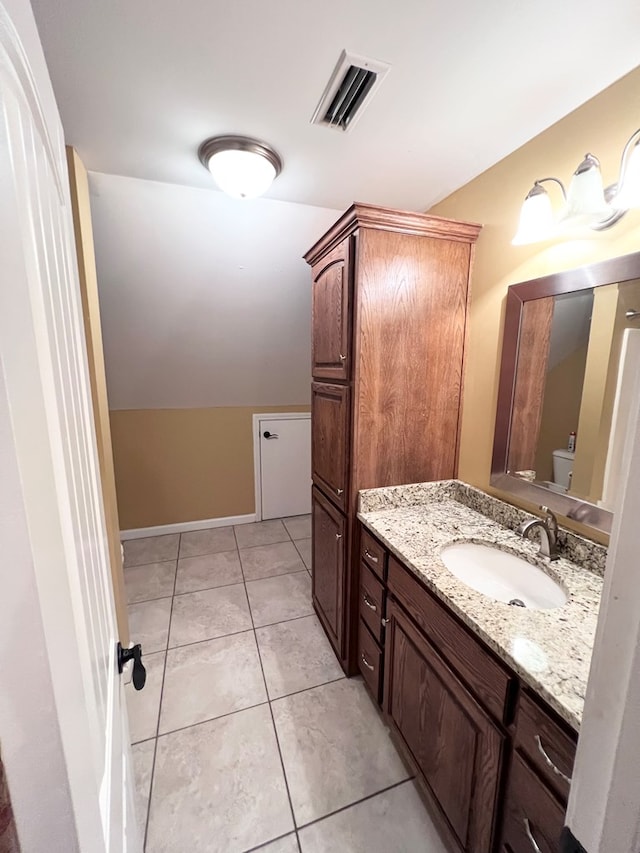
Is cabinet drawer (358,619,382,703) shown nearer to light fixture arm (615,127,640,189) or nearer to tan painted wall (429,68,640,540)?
tan painted wall (429,68,640,540)

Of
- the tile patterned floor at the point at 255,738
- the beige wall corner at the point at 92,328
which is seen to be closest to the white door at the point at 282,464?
the tile patterned floor at the point at 255,738

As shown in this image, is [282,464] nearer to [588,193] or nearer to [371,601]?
[371,601]

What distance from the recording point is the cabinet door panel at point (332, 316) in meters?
1.44

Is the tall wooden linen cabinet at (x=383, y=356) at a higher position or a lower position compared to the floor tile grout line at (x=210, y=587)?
higher

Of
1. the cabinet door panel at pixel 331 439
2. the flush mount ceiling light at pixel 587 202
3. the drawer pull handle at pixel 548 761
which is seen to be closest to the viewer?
the drawer pull handle at pixel 548 761

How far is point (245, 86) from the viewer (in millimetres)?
1070

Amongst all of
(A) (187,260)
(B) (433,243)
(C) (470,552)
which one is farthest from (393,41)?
(C) (470,552)

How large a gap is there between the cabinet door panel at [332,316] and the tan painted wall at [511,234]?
586 millimetres

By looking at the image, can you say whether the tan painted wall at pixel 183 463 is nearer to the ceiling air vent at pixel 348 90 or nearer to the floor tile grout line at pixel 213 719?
the floor tile grout line at pixel 213 719

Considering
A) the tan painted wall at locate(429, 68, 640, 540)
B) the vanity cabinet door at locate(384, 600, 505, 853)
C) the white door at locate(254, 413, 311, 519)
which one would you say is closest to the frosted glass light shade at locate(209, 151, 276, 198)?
the tan painted wall at locate(429, 68, 640, 540)

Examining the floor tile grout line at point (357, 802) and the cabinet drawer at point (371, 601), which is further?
the cabinet drawer at point (371, 601)

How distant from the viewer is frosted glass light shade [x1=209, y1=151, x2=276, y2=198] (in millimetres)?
1342

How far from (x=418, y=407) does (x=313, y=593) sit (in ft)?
4.35

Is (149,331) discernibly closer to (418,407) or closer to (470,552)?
(418,407)
